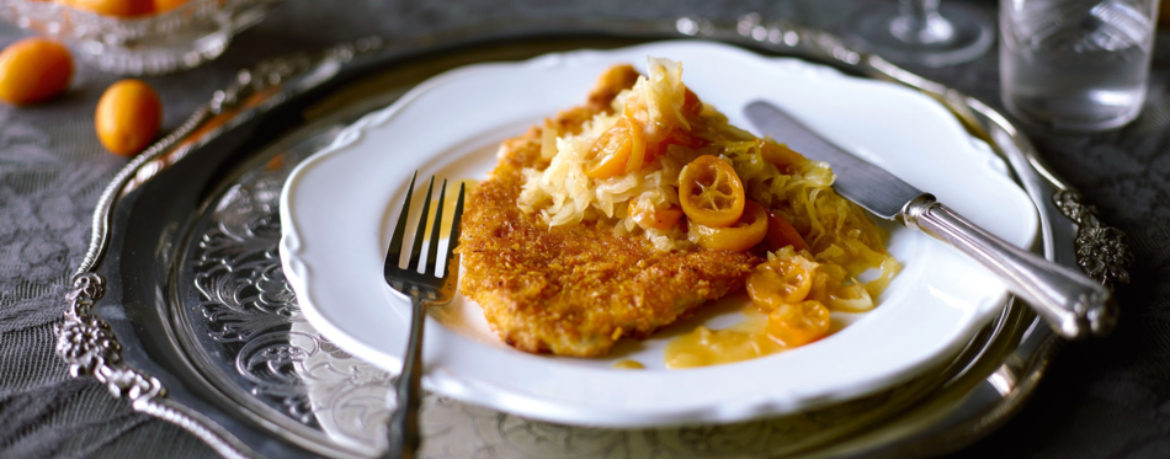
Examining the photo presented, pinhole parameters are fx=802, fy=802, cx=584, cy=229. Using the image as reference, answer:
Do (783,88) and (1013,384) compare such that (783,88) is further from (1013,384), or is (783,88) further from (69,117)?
(69,117)

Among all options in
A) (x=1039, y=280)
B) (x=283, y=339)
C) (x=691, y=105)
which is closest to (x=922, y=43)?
(x=691, y=105)

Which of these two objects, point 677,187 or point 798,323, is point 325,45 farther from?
point 798,323

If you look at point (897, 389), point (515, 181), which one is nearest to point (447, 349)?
point (515, 181)

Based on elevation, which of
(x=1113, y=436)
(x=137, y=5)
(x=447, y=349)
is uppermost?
(x=137, y=5)

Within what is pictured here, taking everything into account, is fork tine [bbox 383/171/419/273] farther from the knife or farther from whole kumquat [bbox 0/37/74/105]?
whole kumquat [bbox 0/37/74/105]

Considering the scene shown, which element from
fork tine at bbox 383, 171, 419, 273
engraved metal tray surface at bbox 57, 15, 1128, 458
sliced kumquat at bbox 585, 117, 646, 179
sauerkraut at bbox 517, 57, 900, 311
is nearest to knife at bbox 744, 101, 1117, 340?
sauerkraut at bbox 517, 57, 900, 311

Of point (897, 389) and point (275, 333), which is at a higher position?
point (275, 333)
